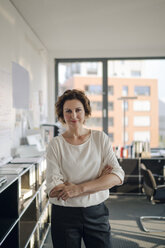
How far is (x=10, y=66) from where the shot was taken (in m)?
2.78

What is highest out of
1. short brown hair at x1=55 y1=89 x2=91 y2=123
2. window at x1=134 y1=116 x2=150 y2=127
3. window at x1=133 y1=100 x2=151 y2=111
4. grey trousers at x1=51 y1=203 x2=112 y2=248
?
window at x1=133 y1=100 x2=151 y2=111

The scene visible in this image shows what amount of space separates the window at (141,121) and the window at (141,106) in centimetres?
17

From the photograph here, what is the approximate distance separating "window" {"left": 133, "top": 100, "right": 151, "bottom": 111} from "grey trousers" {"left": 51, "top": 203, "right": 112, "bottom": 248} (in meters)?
3.98

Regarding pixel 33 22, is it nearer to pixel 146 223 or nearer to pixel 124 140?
pixel 124 140

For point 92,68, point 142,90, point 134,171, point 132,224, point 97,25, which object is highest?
point 97,25

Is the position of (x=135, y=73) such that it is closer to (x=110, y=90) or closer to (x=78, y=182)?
(x=110, y=90)

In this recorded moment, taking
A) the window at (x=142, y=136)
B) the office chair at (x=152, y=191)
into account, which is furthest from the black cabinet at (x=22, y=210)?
the window at (x=142, y=136)

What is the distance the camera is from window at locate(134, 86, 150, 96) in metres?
5.10

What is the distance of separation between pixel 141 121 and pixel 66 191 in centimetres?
410

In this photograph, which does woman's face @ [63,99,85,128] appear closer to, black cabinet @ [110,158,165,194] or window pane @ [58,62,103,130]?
black cabinet @ [110,158,165,194]

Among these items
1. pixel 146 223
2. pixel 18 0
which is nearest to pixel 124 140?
pixel 146 223

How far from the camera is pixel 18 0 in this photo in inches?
111

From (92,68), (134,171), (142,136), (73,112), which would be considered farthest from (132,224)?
(92,68)

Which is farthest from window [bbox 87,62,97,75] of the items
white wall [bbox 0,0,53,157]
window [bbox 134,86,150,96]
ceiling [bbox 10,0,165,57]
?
white wall [bbox 0,0,53,157]
